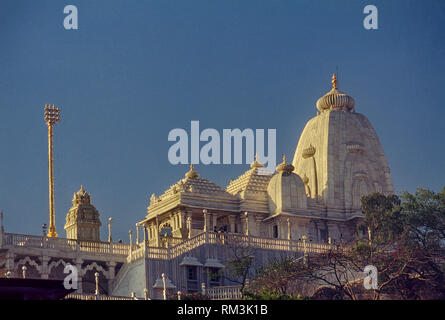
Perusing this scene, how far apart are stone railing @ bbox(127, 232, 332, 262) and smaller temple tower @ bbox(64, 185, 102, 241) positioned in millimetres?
9170

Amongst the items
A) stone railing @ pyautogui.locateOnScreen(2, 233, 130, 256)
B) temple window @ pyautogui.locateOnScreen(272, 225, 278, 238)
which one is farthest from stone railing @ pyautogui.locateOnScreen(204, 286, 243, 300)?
temple window @ pyautogui.locateOnScreen(272, 225, 278, 238)

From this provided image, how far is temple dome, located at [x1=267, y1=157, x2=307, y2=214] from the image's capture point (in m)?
83.4

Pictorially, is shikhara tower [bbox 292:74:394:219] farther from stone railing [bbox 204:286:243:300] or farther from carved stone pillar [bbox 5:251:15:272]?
carved stone pillar [bbox 5:251:15:272]

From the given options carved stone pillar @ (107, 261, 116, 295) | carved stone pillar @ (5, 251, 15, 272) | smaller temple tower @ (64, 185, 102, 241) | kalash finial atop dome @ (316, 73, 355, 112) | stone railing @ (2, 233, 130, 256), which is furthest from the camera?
kalash finial atop dome @ (316, 73, 355, 112)

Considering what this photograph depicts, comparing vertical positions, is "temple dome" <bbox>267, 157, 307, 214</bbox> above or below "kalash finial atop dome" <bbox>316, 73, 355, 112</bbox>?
below

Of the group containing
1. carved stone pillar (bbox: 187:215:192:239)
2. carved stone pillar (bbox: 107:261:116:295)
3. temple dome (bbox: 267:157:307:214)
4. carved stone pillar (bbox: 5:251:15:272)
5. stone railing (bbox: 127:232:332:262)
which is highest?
temple dome (bbox: 267:157:307:214)

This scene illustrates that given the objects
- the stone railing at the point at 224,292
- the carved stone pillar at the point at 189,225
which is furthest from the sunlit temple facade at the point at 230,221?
the stone railing at the point at 224,292

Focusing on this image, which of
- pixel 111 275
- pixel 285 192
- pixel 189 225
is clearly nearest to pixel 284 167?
pixel 285 192

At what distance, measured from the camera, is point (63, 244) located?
229 ft

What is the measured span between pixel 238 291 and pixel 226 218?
21428 millimetres

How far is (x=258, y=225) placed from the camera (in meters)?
83.6

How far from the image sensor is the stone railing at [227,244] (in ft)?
224
